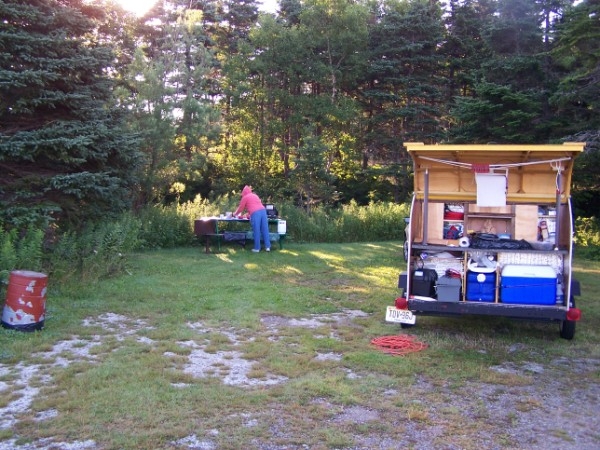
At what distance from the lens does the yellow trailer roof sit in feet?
22.6

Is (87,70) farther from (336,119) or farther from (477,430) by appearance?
(336,119)

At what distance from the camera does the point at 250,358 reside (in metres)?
5.84

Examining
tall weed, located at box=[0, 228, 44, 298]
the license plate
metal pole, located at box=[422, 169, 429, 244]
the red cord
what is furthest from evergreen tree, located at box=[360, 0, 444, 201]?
the red cord

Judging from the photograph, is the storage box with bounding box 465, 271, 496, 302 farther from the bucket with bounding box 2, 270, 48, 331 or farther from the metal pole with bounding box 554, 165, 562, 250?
the bucket with bounding box 2, 270, 48, 331

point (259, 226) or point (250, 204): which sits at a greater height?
point (250, 204)

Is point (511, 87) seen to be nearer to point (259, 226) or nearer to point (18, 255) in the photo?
point (259, 226)

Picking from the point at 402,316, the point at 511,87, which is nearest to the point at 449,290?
the point at 402,316

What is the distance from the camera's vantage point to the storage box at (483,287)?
657 centimetres

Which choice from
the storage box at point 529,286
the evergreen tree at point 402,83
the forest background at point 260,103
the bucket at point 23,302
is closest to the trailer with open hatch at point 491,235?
the storage box at point 529,286

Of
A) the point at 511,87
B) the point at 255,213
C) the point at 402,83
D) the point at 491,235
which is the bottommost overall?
the point at 491,235

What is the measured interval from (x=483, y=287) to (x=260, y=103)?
2468 cm

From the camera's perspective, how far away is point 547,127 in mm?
16922

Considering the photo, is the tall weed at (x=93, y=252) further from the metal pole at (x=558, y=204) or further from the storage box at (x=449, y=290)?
the metal pole at (x=558, y=204)

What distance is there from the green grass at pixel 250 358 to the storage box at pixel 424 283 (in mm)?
570
